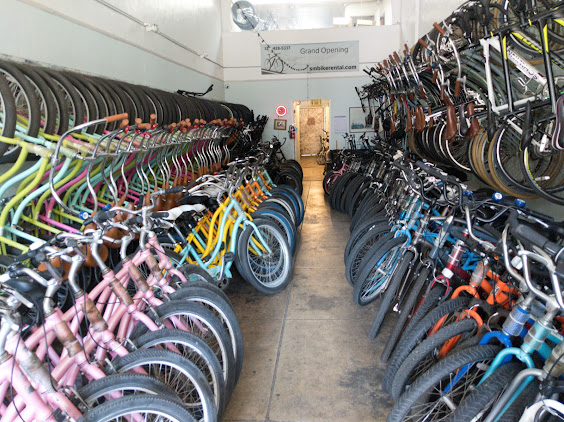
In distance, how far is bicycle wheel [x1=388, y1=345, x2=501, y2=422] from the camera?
1.42m

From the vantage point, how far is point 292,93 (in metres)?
9.22

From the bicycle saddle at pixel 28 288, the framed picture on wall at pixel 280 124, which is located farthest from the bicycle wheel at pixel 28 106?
the framed picture on wall at pixel 280 124

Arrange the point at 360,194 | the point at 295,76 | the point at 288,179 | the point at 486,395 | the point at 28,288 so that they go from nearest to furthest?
the point at 28,288 < the point at 486,395 < the point at 360,194 < the point at 288,179 < the point at 295,76

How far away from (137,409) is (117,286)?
59 centimetres

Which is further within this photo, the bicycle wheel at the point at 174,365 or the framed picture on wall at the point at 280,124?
the framed picture on wall at the point at 280,124

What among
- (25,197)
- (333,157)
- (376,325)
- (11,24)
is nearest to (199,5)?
(333,157)

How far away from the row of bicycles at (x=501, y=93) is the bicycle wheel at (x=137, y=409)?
2.25 m

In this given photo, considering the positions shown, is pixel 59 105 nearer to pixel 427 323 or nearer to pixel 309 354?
pixel 309 354

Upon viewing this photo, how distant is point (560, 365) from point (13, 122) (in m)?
2.55

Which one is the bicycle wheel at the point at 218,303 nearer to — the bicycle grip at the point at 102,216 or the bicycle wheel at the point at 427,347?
the bicycle grip at the point at 102,216

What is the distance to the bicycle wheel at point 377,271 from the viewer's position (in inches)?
102

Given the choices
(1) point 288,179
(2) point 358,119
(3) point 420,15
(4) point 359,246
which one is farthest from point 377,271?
(2) point 358,119

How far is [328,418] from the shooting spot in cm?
195

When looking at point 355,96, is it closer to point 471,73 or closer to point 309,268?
point 471,73
